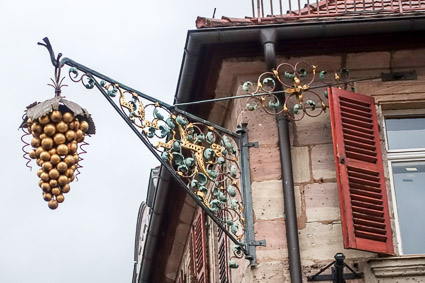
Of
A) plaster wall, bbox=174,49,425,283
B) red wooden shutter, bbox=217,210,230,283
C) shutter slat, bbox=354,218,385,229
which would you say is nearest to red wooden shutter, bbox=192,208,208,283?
red wooden shutter, bbox=217,210,230,283

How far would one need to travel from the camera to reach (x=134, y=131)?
10.7 m

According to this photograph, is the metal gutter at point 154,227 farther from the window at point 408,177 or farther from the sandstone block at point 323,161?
the window at point 408,177

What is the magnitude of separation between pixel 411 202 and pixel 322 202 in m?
0.79

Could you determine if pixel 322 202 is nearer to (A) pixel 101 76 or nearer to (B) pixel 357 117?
(B) pixel 357 117

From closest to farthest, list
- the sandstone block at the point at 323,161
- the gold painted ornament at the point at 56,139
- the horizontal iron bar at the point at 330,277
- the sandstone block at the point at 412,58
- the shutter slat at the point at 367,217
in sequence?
1. the gold painted ornament at the point at 56,139
2. the horizontal iron bar at the point at 330,277
3. the shutter slat at the point at 367,217
4. the sandstone block at the point at 323,161
5. the sandstone block at the point at 412,58

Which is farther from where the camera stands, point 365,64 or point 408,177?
point 365,64

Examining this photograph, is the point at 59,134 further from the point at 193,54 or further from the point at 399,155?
the point at 399,155

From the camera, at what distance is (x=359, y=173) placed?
10820 millimetres

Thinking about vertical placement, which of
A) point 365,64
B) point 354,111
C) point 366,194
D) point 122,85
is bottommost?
point 366,194

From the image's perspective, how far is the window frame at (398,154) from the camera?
1088 centimetres

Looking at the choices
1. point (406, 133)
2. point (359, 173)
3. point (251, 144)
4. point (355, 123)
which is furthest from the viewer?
point (406, 133)

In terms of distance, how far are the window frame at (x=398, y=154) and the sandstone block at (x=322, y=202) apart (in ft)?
1.64

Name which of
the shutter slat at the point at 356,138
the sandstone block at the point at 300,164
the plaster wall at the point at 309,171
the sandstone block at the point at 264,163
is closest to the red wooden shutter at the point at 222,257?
the plaster wall at the point at 309,171

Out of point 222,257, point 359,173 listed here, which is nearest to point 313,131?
point 359,173
